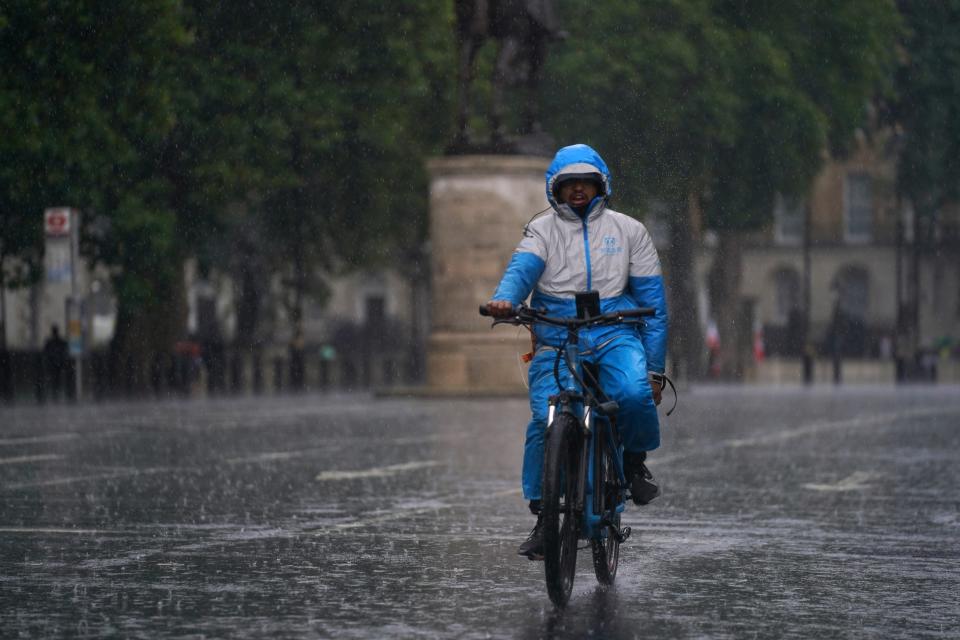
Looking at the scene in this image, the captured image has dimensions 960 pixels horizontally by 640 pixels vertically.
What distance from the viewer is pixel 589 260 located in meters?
8.00

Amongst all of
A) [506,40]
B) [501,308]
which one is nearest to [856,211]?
[506,40]

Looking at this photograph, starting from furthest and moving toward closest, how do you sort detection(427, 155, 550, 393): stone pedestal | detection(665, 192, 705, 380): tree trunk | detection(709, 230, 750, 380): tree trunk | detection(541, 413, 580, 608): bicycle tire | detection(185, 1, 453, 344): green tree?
1. detection(709, 230, 750, 380): tree trunk
2. detection(665, 192, 705, 380): tree trunk
3. detection(185, 1, 453, 344): green tree
4. detection(427, 155, 550, 393): stone pedestal
5. detection(541, 413, 580, 608): bicycle tire

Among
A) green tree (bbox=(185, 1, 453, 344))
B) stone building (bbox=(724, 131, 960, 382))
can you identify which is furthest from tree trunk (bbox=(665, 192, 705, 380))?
stone building (bbox=(724, 131, 960, 382))

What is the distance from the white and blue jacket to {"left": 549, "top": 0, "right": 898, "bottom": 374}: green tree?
33982 mm

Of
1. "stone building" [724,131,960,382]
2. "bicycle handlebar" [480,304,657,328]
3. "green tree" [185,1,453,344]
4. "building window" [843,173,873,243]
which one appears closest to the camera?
"bicycle handlebar" [480,304,657,328]

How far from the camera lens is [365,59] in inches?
1480

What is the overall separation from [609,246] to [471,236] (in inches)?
1002

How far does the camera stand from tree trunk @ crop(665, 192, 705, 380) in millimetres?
48375

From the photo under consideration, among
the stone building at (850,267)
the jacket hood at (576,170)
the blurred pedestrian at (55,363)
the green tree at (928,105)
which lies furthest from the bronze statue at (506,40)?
the stone building at (850,267)

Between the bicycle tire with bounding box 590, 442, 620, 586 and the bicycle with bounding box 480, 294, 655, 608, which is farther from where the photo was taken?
the bicycle tire with bounding box 590, 442, 620, 586

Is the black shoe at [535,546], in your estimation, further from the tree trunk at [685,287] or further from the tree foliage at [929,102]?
the tree foliage at [929,102]

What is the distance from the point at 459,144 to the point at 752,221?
14005 millimetres

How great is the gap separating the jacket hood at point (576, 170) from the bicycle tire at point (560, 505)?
0.95m

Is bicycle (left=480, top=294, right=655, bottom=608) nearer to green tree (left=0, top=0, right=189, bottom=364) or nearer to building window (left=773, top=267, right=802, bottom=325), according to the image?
green tree (left=0, top=0, right=189, bottom=364)
